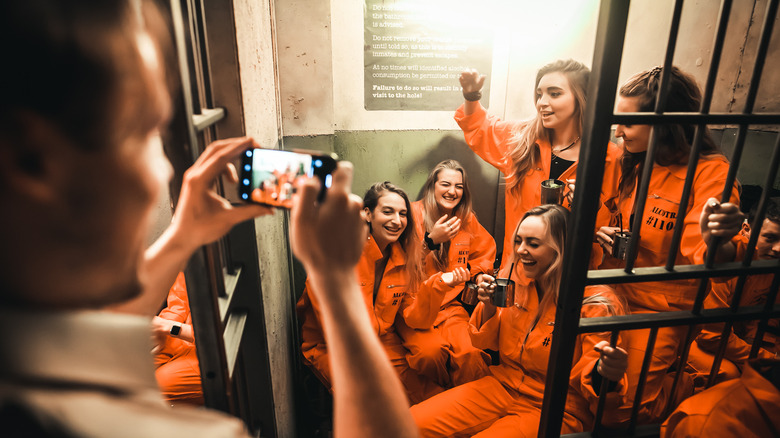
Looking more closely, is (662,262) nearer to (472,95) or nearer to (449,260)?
(449,260)

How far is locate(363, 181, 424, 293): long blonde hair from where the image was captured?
2.57 meters

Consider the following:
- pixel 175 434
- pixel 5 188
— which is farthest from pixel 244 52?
pixel 175 434

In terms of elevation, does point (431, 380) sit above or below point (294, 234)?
below

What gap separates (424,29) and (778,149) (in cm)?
225

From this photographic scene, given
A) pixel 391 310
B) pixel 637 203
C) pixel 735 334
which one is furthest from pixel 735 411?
pixel 391 310

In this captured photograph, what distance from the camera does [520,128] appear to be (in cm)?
271

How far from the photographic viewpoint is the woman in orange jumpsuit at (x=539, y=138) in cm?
243

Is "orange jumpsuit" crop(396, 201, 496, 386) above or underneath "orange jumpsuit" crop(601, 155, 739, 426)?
underneath

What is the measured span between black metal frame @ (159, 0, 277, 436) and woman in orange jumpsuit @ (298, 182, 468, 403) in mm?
981

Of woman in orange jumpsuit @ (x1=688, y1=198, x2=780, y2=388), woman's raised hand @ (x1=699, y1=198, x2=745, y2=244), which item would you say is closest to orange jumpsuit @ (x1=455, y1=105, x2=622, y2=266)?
woman in orange jumpsuit @ (x1=688, y1=198, x2=780, y2=388)

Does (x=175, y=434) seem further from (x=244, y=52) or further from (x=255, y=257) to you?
(x=244, y=52)

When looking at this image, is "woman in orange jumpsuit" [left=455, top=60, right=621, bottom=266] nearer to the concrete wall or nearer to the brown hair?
the concrete wall

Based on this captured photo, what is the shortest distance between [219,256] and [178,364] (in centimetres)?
134

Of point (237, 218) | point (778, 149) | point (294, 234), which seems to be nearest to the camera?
point (294, 234)
